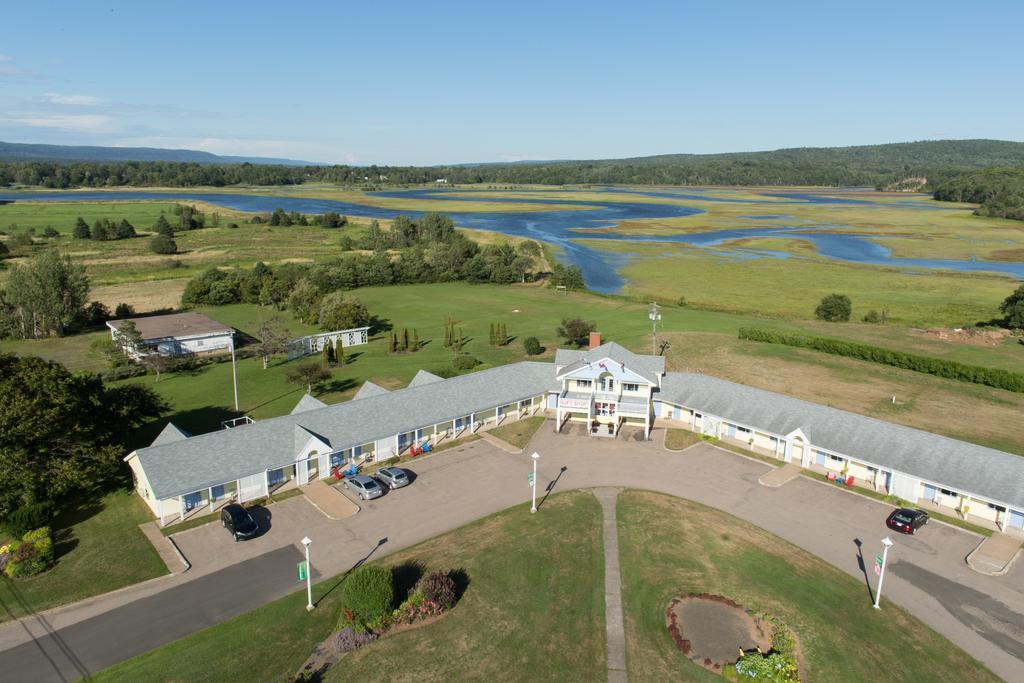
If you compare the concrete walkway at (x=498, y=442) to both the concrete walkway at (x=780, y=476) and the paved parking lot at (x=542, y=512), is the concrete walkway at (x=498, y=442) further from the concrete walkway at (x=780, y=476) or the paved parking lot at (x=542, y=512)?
the concrete walkway at (x=780, y=476)

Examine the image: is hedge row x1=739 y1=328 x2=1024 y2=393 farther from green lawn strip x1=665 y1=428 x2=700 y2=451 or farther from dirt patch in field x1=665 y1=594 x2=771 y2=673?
dirt patch in field x1=665 y1=594 x2=771 y2=673

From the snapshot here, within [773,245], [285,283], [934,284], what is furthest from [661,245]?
[285,283]

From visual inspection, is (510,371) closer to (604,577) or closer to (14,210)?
(604,577)

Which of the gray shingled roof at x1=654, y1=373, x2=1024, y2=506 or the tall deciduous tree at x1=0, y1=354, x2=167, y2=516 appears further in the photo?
the gray shingled roof at x1=654, y1=373, x2=1024, y2=506

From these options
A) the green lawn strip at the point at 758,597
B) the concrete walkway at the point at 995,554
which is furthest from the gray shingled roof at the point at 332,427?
the concrete walkway at the point at 995,554

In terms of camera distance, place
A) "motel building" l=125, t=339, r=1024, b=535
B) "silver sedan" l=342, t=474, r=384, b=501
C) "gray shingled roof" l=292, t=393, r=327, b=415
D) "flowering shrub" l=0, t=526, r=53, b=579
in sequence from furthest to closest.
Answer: "gray shingled roof" l=292, t=393, r=327, b=415, "silver sedan" l=342, t=474, r=384, b=501, "motel building" l=125, t=339, r=1024, b=535, "flowering shrub" l=0, t=526, r=53, b=579

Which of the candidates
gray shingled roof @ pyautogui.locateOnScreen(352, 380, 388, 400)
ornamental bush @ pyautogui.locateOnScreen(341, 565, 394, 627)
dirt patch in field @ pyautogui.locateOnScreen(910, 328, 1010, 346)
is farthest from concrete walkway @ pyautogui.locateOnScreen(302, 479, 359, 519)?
dirt patch in field @ pyautogui.locateOnScreen(910, 328, 1010, 346)

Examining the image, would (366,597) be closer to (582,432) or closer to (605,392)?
(582,432)
